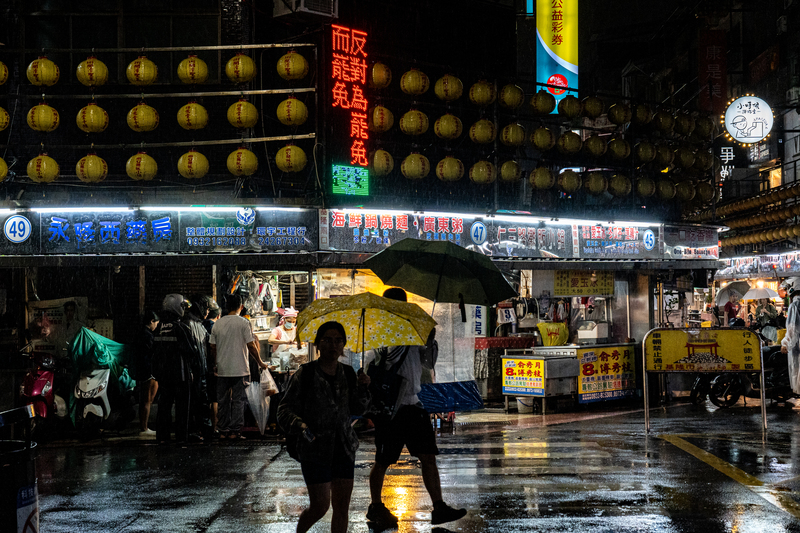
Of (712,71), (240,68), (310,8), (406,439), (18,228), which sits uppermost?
(712,71)

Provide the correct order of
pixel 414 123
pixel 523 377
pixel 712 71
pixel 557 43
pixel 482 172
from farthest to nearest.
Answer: pixel 712 71, pixel 557 43, pixel 482 172, pixel 414 123, pixel 523 377

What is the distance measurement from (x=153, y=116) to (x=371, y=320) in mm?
9418

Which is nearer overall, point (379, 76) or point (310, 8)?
point (310, 8)

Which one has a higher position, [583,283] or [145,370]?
[583,283]

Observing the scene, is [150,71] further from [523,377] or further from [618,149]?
[618,149]

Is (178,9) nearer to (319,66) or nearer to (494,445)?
(319,66)

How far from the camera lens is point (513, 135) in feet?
55.1

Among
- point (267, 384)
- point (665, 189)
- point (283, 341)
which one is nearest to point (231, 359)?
point (267, 384)

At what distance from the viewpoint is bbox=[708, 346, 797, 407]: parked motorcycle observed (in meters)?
15.7

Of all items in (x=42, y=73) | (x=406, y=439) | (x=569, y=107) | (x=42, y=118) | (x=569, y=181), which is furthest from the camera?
(x=569, y=107)

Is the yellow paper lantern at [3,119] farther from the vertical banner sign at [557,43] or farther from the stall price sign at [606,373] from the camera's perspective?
the vertical banner sign at [557,43]

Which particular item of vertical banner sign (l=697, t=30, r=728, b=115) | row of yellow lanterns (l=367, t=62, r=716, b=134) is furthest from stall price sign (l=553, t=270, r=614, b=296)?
vertical banner sign (l=697, t=30, r=728, b=115)

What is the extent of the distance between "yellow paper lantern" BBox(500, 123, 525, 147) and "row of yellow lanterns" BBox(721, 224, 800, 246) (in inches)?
710

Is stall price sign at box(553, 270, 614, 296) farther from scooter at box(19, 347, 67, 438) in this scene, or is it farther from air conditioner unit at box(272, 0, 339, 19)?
scooter at box(19, 347, 67, 438)
